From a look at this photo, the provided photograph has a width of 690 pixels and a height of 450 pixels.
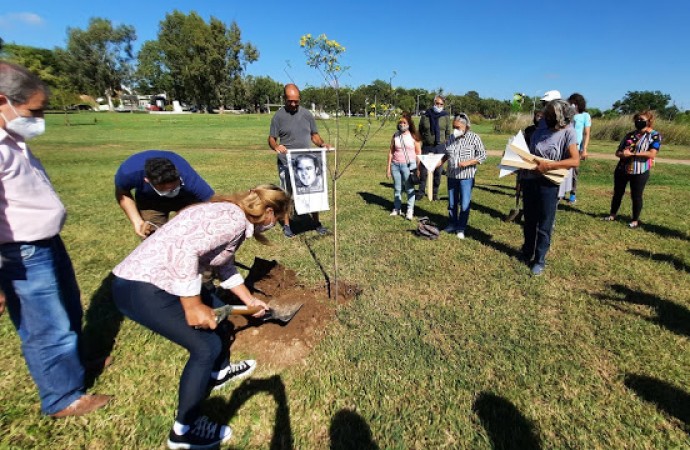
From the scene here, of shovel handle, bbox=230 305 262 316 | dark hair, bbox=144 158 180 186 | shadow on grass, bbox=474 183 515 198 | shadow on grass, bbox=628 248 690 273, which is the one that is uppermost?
dark hair, bbox=144 158 180 186

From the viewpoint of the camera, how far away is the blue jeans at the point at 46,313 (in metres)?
2.15

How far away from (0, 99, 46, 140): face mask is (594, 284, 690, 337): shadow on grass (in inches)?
210

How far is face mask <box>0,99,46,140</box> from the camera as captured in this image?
1.99 meters

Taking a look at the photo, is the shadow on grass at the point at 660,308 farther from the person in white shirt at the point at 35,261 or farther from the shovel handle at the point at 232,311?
the person in white shirt at the point at 35,261

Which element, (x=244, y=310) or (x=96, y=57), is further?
(x=96, y=57)

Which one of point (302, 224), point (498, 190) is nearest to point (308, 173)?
point (302, 224)

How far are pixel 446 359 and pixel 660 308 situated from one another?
2.65 metres

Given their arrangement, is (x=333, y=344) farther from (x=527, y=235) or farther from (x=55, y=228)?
(x=527, y=235)

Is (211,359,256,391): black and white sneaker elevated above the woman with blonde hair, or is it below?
below

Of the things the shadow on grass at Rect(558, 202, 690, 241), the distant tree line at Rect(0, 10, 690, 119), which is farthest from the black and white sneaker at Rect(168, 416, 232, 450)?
the distant tree line at Rect(0, 10, 690, 119)

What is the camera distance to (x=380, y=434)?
2428 mm

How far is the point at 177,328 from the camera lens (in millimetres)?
2090

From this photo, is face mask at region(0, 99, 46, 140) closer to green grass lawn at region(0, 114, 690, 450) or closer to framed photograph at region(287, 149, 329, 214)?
green grass lawn at region(0, 114, 690, 450)

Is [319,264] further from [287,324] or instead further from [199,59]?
[199,59]
